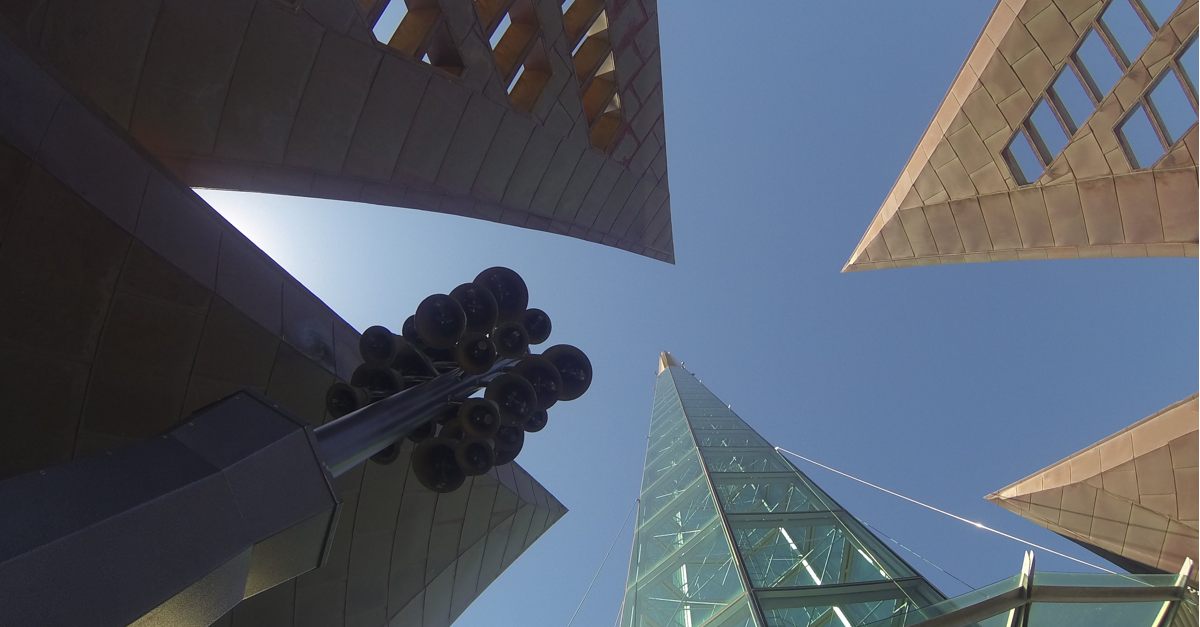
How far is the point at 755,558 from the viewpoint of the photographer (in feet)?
31.4

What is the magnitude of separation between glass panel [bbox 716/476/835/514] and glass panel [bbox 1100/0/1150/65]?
50.6ft

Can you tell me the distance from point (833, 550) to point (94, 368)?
10.2m

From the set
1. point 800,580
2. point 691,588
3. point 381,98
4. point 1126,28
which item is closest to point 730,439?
point 691,588

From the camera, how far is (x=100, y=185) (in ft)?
20.7

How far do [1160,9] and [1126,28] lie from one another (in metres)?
0.83

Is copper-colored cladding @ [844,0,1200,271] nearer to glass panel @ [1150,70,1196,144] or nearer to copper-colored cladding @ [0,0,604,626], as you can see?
glass panel @ [1150,70,1196,144]

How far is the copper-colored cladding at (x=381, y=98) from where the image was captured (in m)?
9.06

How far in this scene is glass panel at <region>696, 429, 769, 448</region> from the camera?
19.1 m

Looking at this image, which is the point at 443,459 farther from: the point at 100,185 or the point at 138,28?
the point at 138,28

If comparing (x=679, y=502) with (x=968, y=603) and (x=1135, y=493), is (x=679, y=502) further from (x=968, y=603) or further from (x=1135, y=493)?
(x=1135, y=493)

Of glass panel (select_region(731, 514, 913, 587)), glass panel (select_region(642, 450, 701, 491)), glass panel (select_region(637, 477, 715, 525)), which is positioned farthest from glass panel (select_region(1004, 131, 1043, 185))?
glass panel (select_region(731, 514, 913, 587))

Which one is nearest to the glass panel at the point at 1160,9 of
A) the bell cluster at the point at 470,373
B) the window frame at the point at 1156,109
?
the window frame at the point at 1156,109

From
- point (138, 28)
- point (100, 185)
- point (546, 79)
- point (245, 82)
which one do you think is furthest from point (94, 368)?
point (546, 79)

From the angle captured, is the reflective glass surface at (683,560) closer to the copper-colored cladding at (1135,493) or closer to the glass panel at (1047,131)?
the copper-colored cladding at (1135,493)
